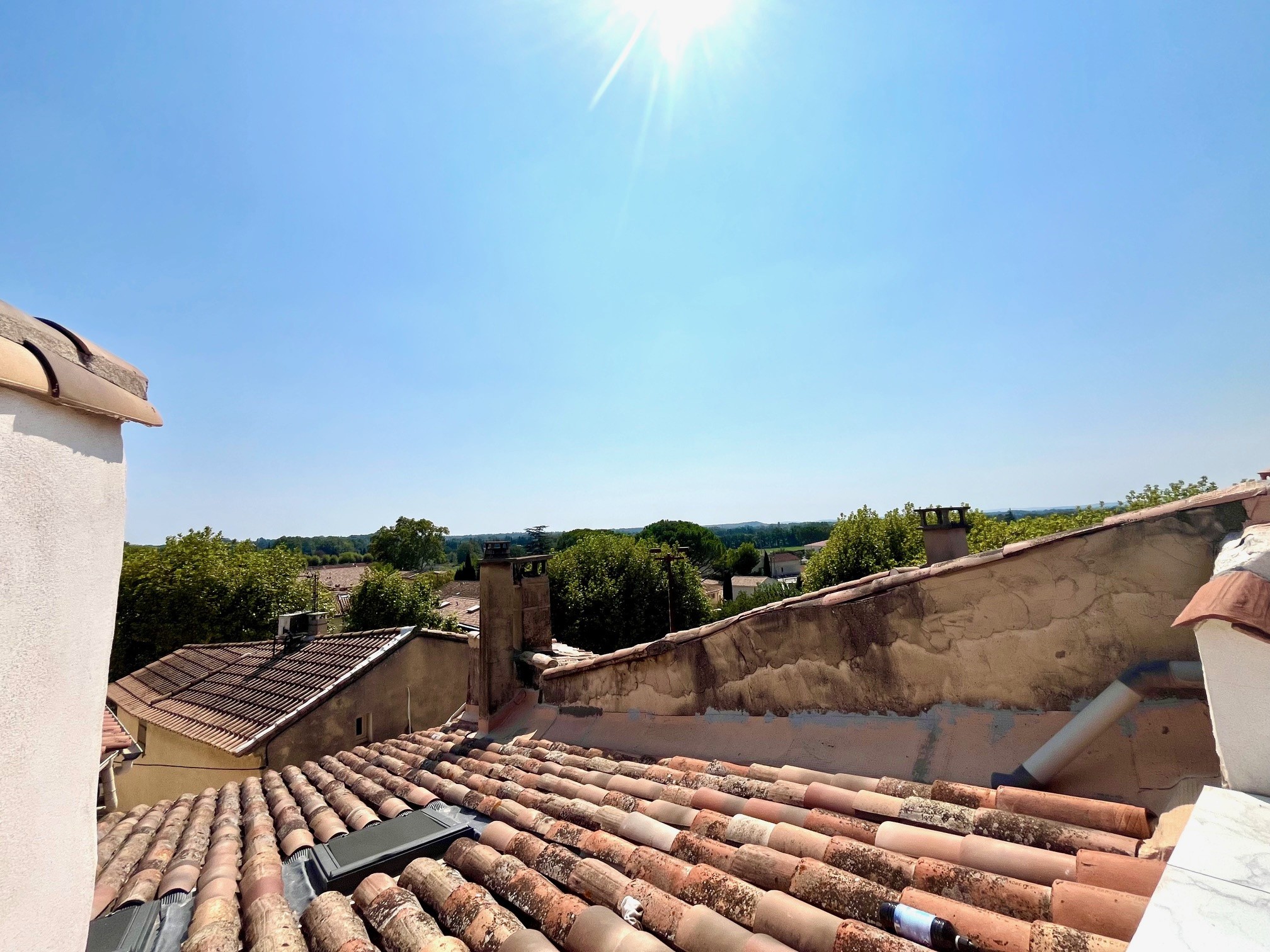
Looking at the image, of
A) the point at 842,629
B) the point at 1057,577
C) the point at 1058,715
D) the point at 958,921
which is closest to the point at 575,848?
the point at 958,921

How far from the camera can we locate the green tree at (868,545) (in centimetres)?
2195

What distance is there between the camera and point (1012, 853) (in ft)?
7.57

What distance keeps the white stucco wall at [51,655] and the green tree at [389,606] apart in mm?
21702

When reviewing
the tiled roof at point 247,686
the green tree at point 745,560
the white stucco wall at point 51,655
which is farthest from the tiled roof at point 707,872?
the green tree at point 745,560

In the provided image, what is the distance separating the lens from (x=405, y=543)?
67312 millimetres

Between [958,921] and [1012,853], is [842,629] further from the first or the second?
[958,921]

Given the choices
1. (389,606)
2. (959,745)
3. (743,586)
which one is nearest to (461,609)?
Result: (389,606)

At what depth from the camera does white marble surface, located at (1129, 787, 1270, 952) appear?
1347mm

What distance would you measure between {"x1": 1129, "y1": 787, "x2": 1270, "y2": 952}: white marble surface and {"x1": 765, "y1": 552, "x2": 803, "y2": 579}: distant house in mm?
64794

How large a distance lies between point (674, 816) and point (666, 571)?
70.4 ft

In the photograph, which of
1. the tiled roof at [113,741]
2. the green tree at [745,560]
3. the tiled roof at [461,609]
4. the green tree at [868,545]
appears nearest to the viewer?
the tiled roof at [113,741]

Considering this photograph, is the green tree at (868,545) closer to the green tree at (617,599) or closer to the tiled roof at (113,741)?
the green tree at (617,599)

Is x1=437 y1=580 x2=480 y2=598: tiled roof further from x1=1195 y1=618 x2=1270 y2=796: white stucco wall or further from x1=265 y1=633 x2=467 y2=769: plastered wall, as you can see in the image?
x1=1195 y1=618 x2=1270 y2=796: white stucco wall

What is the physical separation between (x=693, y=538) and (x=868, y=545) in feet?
124
